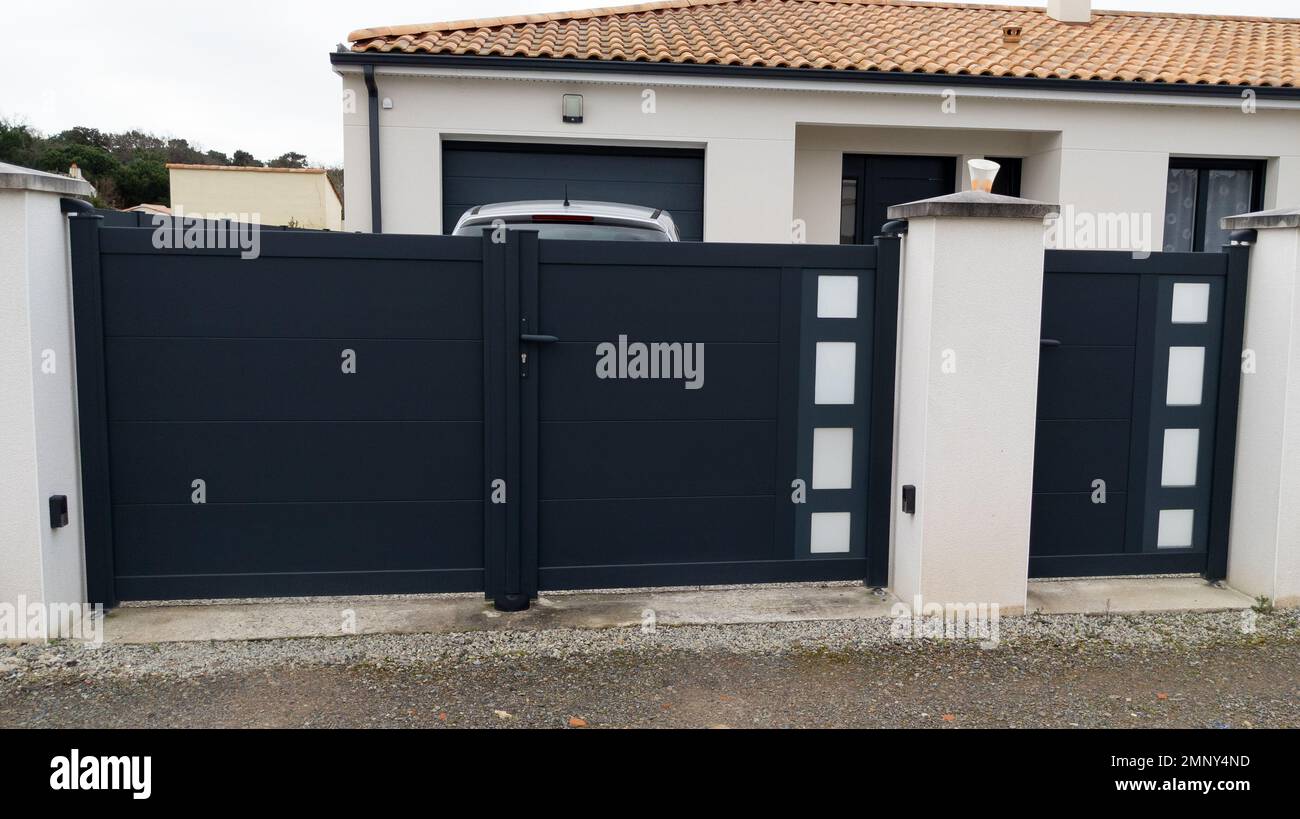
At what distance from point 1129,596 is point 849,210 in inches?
288

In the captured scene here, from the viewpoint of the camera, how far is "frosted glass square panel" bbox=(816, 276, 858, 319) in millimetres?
5477

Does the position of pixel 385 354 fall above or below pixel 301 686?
above

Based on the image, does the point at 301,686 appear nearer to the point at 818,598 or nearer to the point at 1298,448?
the point at 818,598

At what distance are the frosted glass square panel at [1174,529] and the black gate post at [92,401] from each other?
5712 mm

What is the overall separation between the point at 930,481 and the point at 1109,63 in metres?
9.01

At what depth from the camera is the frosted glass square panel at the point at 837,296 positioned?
216 inches

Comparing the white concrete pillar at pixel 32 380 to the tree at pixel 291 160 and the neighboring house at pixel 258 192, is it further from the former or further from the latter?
the tree at pixel 291 160

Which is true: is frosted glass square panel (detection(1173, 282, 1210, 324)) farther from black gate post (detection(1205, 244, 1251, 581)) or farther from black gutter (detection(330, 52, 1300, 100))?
black gutter (detection(330, 52, 1300, 100))

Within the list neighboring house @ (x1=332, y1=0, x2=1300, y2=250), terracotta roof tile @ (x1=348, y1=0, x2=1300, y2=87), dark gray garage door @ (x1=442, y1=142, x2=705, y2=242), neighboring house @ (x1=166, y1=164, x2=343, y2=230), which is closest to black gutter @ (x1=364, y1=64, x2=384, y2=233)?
neighboring house @ (x1=332, y1=0, x2=1300, y2=250)

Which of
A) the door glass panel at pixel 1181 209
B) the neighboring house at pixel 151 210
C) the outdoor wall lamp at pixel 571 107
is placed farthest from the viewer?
the door glass panel at pixel 1181 209

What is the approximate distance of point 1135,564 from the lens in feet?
19.2

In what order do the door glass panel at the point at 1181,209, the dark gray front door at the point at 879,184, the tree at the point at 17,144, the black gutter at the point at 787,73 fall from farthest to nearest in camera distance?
the tree at the point at 17,144, the door glass panel at the point at 1181,209, the dark gray front door at the point at 879,184, the black gutter at the point at 787,73

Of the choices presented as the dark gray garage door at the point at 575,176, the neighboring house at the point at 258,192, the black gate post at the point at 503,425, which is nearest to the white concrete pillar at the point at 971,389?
the black gate post at the point at 503,425
